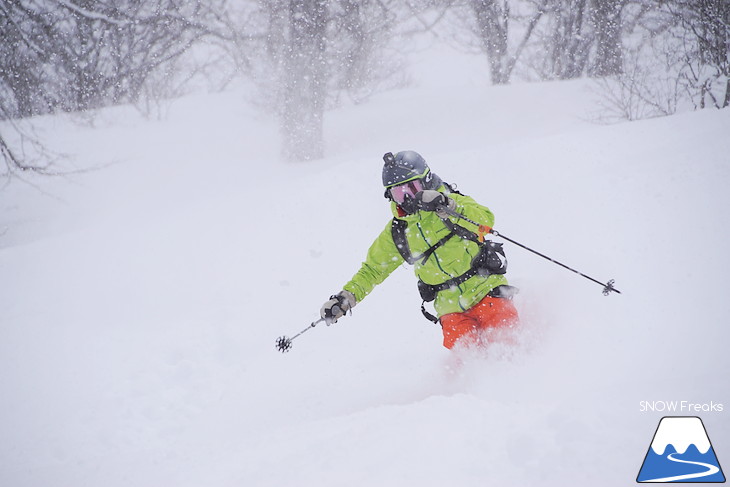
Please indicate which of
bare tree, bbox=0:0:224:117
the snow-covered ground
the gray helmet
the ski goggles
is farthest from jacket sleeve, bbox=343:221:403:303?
bare tree, bbox=0:0:224:117

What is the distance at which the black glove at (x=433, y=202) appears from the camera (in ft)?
11.2

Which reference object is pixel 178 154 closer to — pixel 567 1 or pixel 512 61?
pixel 512 61

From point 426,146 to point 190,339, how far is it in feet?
24.2

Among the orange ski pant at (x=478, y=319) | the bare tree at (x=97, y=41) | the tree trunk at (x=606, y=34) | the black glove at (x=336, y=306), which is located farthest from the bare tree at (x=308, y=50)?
the orange ski pant at (x=478, y=319)

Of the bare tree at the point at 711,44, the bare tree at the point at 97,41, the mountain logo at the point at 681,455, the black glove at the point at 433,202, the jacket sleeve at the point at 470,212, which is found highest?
the bare tree at the point at 97,41

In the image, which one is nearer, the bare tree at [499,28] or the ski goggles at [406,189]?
the ski goggles at [406,189]

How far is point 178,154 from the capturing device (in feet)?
48.5

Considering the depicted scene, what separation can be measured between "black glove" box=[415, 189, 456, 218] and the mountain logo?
1828mm

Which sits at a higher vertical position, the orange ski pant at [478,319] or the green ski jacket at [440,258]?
the green ski jacket at [440,258]

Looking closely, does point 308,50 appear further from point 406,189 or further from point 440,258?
point 440,258

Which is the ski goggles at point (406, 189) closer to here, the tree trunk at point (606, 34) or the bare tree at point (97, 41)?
the bare tree at point (97, 41)

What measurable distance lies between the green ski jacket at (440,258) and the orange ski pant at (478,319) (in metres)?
0.06

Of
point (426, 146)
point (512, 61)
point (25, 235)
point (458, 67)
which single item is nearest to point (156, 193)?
point (25, 235)

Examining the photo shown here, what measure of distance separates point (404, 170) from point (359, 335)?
117 inches
